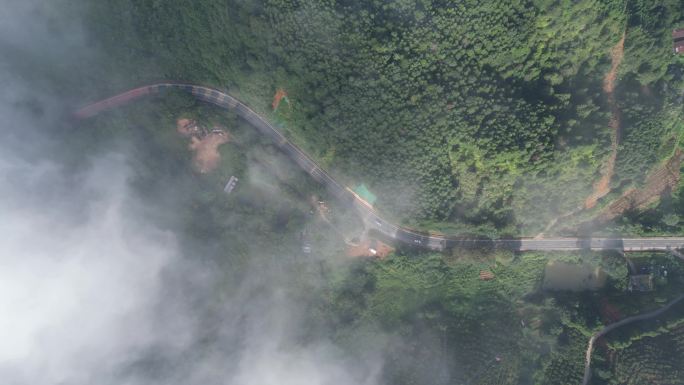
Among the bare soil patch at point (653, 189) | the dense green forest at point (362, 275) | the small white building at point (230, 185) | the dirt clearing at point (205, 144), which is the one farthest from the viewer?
the dirt clearing at point (205, 144)

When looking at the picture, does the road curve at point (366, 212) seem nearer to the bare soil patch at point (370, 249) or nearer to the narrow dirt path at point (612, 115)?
the bare soil patch at point (370, 249)

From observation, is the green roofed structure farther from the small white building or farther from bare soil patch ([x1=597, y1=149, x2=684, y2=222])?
bare soil patch ([x1=597, y1=149, x2=684, y2=222])

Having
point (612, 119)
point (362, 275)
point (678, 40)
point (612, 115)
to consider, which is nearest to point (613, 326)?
point (612, 119)

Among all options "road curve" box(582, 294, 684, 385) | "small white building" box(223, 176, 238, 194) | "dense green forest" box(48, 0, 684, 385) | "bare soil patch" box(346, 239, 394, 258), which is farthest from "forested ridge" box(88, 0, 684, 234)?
"road curve" box(582, 294, 684, 385)

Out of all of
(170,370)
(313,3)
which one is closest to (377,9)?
(313,3)

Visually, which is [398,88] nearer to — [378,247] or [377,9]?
[377,9]

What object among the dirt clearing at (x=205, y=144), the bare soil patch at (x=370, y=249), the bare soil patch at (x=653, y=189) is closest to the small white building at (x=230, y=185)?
the dirt clearing at (x=205, y=144)
